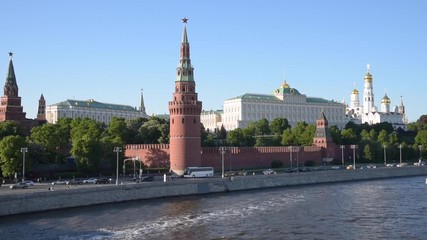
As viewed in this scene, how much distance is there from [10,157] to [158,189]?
16390mm

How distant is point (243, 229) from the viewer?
123ft

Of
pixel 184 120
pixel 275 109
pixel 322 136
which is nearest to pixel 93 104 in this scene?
pixel 275 109

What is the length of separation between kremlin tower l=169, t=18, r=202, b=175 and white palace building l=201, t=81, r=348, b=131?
76047mm

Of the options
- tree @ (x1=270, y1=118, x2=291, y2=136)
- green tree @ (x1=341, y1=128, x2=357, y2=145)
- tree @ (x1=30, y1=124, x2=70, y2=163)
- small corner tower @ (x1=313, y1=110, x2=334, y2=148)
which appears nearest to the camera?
tree @ (x1=30, y1=124, x2=70, y2=163)

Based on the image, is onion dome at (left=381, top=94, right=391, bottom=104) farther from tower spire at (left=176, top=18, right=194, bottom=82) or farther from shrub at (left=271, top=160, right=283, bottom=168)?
tower spire at (left=176, top=18, right=194, bottom=82)

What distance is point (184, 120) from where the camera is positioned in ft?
243

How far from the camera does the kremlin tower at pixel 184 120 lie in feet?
241

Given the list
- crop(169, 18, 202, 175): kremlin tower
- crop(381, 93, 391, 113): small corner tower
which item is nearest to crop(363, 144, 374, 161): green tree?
crop(169, 18, 202, 175): kremlin tower

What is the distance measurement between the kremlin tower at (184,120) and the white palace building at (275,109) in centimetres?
7605

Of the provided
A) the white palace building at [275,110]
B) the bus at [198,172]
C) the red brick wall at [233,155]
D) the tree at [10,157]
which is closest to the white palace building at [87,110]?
the white palace building at [275,110]

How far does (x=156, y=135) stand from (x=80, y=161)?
26268mm

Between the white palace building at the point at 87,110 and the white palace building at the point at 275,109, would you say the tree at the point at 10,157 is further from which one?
the white palace building at the point at 275,109

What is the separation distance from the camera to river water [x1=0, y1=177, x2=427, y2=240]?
1399 inches

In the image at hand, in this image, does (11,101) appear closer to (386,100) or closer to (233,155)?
(233,155)
